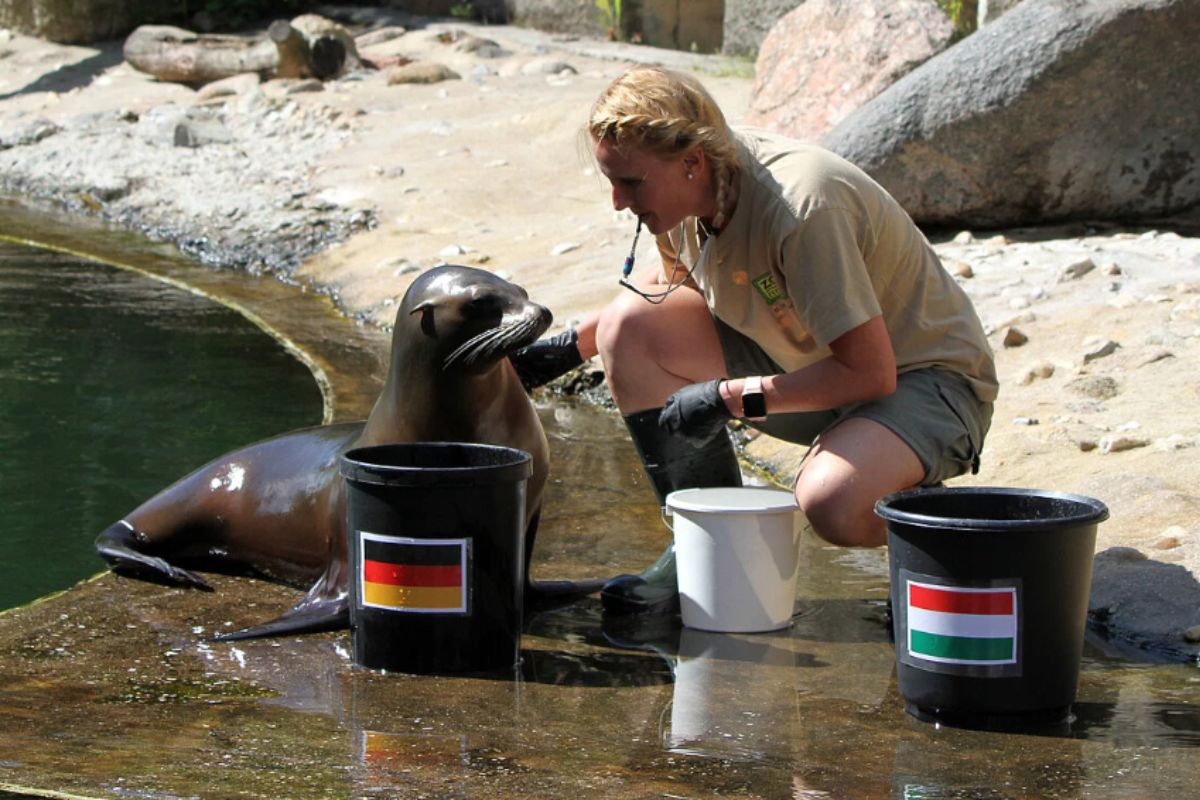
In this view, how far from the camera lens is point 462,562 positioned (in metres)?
3.07

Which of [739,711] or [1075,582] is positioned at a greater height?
[1075,582]

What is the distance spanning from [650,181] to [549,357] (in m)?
0.79

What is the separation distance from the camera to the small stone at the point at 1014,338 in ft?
17.9

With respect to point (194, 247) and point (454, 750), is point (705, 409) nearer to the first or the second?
point (454, 750)

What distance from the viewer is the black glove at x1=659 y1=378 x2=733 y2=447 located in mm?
3236

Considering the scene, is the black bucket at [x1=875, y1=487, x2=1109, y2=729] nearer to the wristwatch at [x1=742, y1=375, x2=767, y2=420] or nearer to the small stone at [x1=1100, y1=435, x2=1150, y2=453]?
the wristwatch at [x1=742, y1=375, x2=767, y2=420]

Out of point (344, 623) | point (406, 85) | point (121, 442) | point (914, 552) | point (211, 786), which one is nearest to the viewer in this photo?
point (211, 786)

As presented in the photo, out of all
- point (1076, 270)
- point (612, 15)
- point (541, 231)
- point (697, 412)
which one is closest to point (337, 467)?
point (697, 412)

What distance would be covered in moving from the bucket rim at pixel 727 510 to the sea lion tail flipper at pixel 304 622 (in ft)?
2.35

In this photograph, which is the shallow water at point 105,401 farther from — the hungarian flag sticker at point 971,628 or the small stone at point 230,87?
the small stone at point 230,87

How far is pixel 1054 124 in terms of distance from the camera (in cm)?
690

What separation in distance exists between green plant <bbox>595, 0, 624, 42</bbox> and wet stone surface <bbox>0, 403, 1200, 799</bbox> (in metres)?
11.0

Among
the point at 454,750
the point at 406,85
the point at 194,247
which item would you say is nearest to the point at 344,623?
the point at 454,750

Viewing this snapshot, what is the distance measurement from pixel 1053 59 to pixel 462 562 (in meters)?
4.62
